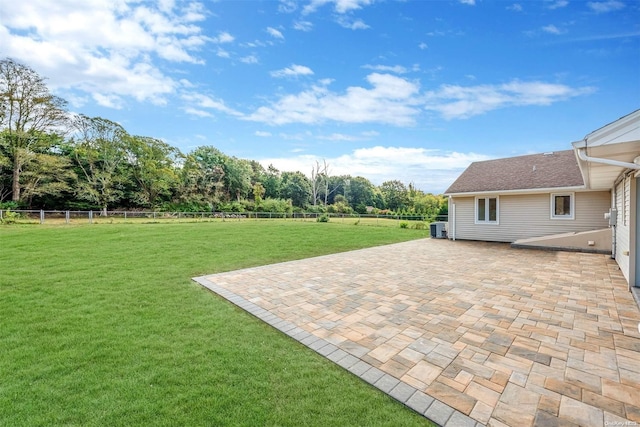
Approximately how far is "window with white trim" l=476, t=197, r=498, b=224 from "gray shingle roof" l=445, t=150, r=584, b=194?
0.59 metres

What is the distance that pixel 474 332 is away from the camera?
315 centimetres

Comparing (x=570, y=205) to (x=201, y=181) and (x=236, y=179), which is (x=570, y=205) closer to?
(x=201, y=181)

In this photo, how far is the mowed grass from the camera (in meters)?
1.87

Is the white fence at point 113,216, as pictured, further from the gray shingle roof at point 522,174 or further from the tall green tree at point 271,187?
the tall green tree at point 271,187

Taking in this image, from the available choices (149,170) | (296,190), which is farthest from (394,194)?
(149,170)

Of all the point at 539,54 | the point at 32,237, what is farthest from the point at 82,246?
the point at 539,54

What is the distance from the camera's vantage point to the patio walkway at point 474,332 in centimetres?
200

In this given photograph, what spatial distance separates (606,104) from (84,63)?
21.8 meters

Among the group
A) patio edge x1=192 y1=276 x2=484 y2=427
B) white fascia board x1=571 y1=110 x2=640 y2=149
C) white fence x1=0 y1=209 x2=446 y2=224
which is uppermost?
white fascia board x1=571 y1=110 x2=640 y2=149

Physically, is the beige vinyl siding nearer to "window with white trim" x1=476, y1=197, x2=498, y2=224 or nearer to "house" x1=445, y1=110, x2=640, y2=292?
"house" x1=445, y1=110, x2=640, y2=292

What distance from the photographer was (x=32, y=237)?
32.1 feet

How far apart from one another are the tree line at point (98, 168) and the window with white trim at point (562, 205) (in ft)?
31.4

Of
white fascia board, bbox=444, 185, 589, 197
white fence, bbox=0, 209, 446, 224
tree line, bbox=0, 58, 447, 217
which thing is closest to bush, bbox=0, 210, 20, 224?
white fence, bbox=0, 209, 446, 224

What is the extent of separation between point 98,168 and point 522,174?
33421 mm
